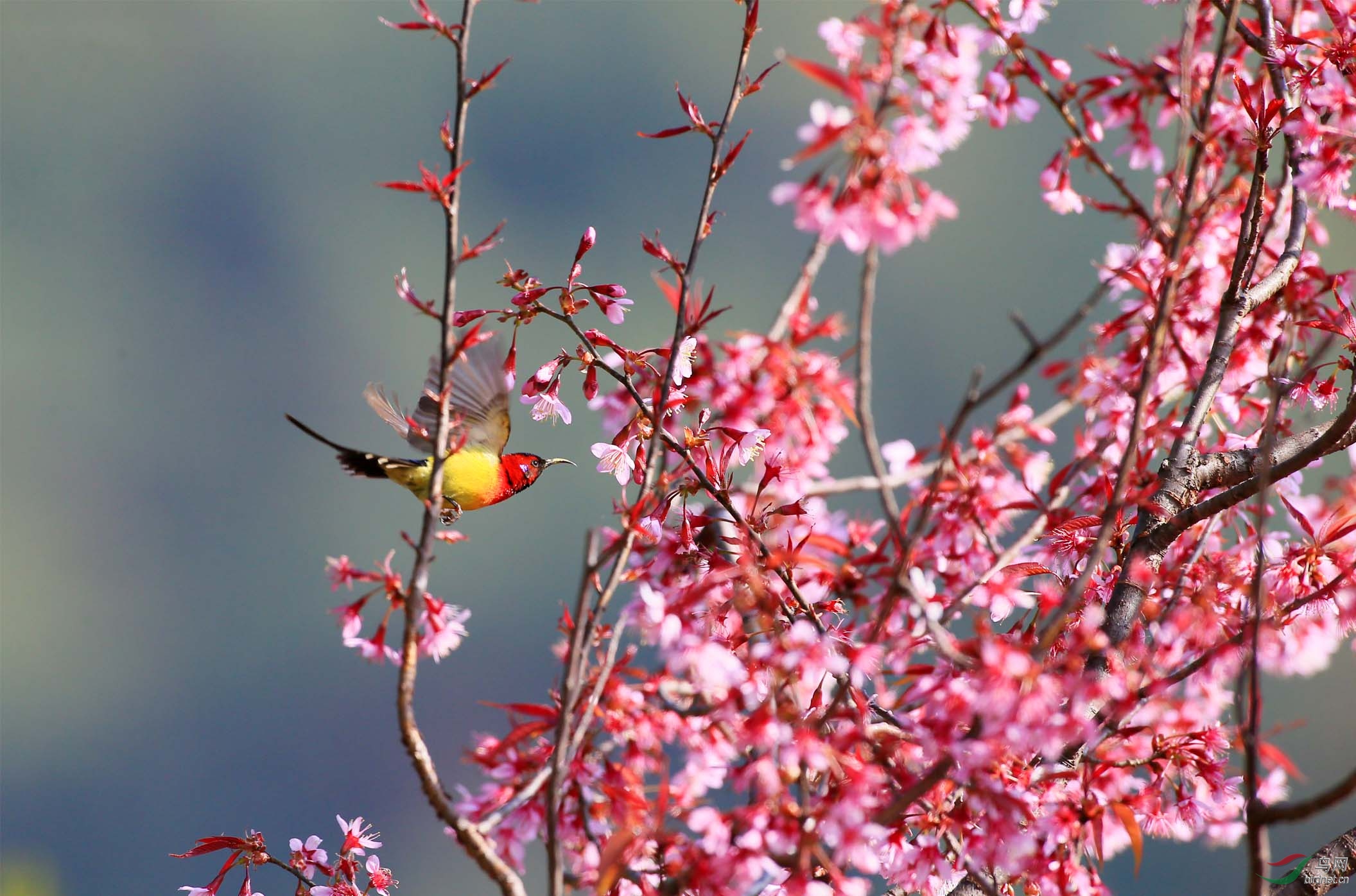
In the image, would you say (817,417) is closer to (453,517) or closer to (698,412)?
(698,412)

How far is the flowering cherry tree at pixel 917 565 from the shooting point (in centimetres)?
63

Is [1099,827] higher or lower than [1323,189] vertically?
lower

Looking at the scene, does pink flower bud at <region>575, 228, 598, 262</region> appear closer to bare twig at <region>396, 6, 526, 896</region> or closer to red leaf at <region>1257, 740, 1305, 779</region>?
bare twig at <region>396, 6, 526, 896</region>

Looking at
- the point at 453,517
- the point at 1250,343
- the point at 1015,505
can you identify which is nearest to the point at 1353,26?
the point at 1250,343

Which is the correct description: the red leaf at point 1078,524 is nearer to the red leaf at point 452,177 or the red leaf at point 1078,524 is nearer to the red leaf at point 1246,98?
the red leaf at point 1246,98

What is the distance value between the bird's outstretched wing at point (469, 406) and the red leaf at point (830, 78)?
478 mm

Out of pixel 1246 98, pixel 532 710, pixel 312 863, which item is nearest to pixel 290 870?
pixel 312 863

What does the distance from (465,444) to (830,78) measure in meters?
0.65

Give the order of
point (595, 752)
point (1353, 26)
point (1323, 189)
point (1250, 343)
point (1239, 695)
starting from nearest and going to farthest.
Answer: point (1239, 695) < point (595, 752) < point (1323, 189) < point (1353, 26) < point (1250, 343)

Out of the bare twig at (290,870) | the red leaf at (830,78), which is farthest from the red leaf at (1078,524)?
the bare twig at (290,870)

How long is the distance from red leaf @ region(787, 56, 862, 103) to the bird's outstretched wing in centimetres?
48

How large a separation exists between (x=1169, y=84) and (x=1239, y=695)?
0.72 metres

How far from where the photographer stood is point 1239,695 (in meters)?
0.61

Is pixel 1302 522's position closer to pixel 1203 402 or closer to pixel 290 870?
pixel 1203 402
